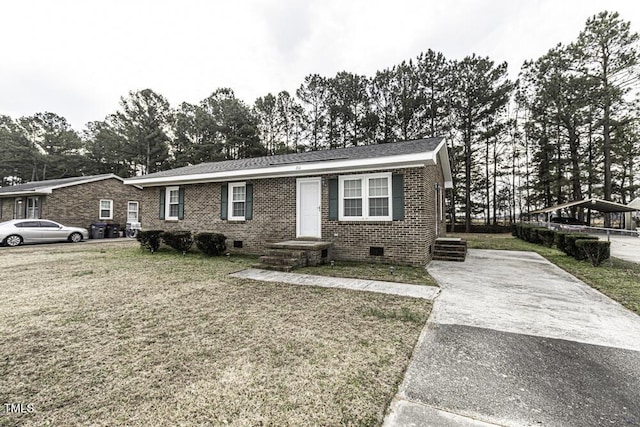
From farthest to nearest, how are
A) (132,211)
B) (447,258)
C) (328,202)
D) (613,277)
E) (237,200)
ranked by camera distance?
1. (132,211)
2. (237,200)
3. (447,258)
4. (328,202)
5. (613,277)

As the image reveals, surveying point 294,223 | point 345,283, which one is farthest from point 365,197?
point 345,283

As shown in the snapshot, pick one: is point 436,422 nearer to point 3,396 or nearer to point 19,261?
point 3,396

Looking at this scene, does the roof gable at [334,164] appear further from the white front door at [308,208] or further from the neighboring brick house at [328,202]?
the white front door at [308,208]

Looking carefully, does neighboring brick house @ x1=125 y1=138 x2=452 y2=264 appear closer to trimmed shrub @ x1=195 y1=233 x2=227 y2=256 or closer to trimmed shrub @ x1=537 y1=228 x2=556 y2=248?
trimmed shrub @ x1=195 y1=233 x2=227 y2=256

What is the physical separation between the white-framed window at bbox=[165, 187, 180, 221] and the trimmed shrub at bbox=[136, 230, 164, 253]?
1.17 metres

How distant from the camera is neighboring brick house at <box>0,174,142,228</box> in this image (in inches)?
632

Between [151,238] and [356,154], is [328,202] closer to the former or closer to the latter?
[356,154]

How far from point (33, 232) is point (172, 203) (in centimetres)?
795

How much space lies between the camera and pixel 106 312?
3824 millimetres

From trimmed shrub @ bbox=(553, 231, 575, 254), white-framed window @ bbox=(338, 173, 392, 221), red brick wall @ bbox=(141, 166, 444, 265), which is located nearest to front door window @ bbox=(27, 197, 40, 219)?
red brick wall @ bbox=(141, 166, 444, 265)

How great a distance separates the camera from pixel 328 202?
28.0 feet

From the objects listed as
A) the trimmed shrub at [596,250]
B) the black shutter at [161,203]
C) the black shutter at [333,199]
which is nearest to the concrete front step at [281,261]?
the black shutter at [333,199]

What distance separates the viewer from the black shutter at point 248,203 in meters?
9.56

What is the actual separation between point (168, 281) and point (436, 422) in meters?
5.60
